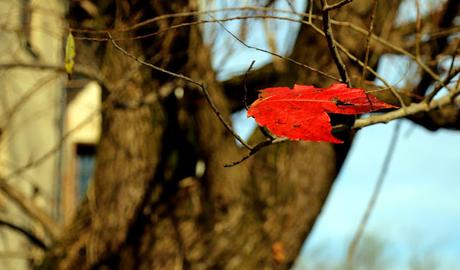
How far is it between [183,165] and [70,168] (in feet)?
29.8

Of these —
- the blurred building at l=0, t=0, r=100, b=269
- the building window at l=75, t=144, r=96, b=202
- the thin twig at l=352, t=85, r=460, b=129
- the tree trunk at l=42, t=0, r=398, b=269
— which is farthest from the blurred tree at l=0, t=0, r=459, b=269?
the building window at l=75, t=144, r=96, b=202

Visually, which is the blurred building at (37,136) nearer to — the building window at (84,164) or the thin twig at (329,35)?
the building window at (84,164)

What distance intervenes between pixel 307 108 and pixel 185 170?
356cm

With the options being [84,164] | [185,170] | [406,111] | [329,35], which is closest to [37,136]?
[84,164]

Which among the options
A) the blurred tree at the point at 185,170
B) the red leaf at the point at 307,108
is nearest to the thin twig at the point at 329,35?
the red leaf at the point at 307,108

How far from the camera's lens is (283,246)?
5.19 metres

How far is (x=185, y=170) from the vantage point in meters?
5.45

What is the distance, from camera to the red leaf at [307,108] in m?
1.81

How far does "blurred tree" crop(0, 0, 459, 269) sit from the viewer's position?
5145mm

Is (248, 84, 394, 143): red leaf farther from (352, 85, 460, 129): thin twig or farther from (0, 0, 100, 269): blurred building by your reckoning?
(0, 0, 100, 269): blurred building

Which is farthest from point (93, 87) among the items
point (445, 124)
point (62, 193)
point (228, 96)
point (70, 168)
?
point (445, 124)

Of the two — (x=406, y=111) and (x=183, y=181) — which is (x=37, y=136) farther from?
(x=406, y=111)

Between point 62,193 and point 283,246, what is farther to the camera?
point 62,193

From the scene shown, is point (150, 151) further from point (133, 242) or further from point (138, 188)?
point (133, 242)
